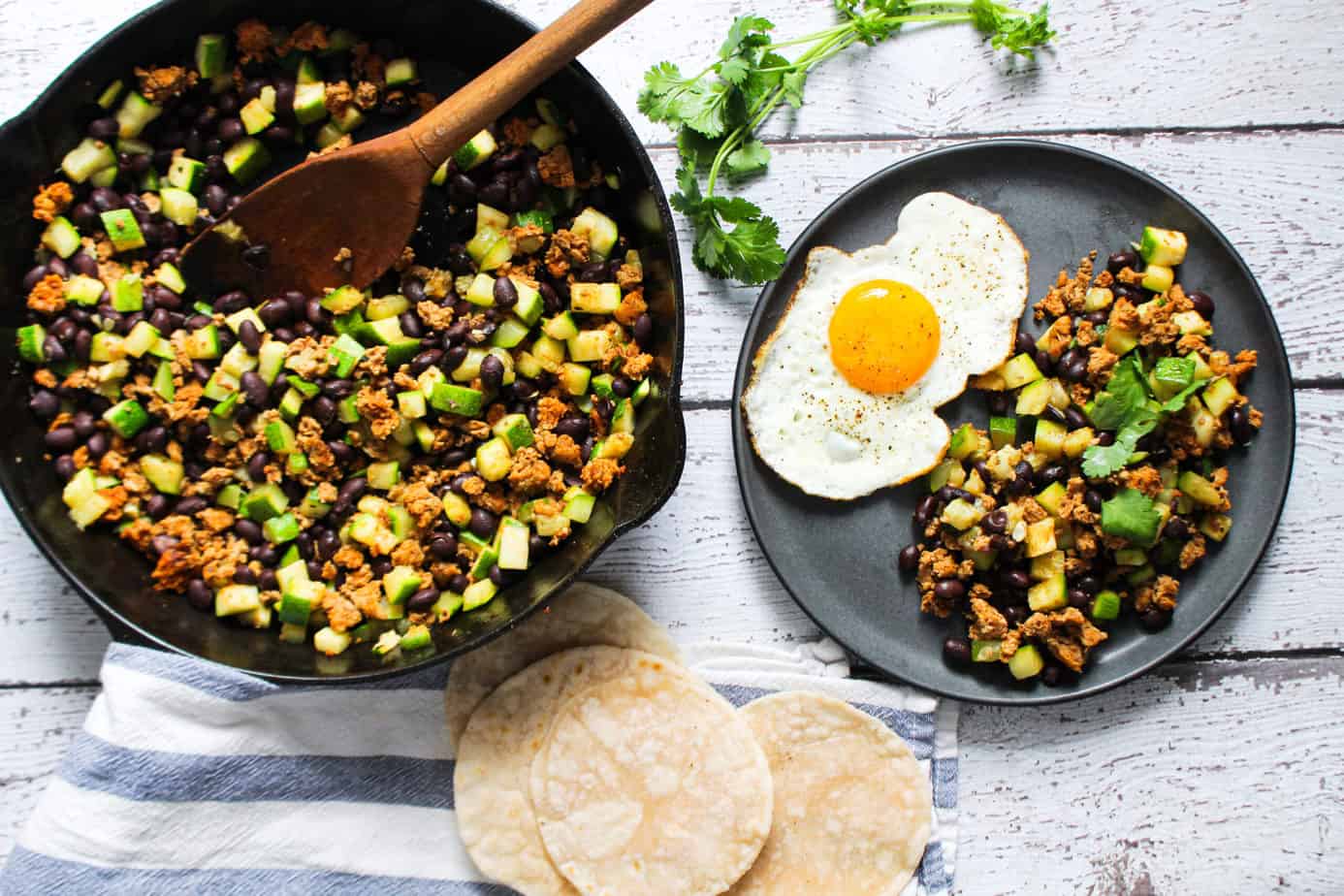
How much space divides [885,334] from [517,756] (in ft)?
6.32

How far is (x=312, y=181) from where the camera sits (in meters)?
3.29

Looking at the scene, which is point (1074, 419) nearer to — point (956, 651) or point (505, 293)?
point (956, 651)

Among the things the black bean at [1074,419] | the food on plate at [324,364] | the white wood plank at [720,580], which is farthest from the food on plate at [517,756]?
the black bean at [1074,419]

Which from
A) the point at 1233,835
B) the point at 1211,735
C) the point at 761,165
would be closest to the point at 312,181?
the point at 761,165

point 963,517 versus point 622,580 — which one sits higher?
point 963,517

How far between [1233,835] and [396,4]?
13.5 ft

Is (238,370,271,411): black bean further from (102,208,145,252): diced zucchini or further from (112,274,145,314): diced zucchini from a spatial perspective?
(102,208,145,252): diced zucchini

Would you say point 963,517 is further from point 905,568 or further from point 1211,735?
point 1211,735

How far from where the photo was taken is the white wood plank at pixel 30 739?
12.1ft

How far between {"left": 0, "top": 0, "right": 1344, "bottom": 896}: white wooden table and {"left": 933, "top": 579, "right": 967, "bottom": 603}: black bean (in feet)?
1.56

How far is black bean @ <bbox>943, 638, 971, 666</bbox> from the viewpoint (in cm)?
364

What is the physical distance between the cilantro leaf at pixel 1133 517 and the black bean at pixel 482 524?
204 centimetres

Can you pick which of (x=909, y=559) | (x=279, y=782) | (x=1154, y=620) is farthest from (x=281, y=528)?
(x=1154, y=620)

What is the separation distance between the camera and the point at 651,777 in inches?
140
